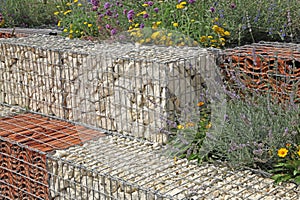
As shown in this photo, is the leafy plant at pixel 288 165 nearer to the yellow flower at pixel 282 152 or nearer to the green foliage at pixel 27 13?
the yellow flower at pixel 282 152

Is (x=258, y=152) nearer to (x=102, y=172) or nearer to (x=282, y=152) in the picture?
(x=282, y=152)

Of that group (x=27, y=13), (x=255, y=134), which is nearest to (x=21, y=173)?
(x=255, y=134)

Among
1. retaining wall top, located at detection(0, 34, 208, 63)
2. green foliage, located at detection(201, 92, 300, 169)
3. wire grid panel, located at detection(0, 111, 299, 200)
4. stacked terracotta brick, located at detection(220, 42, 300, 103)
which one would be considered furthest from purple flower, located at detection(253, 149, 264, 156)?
retaining wall top, located at detection(0, 34, 208, 63)

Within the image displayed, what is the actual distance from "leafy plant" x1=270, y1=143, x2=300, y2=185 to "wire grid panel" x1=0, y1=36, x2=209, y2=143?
2.25ft

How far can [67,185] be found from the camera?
293cm

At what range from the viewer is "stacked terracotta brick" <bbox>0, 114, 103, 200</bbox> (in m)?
3.06

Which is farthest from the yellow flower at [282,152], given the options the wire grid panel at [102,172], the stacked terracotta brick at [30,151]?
the stacked terracotta brick at [30,151]

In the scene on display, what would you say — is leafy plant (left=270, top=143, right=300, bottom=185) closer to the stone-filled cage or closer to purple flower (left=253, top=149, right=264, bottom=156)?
purple flower (left=253, top=149, right=264, bottom=156)

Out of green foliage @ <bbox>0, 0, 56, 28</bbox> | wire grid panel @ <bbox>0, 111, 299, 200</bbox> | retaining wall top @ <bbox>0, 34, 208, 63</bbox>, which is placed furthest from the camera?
green foliage @ <bbox>0, 0, 56, 28</bbox>

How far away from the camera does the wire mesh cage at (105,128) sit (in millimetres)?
2584

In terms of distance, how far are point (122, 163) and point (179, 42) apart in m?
1.14

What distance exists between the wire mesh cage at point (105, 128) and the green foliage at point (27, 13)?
274cm

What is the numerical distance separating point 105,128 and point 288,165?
134 centimetres

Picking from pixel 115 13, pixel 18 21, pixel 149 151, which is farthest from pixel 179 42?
pixel 18 21
